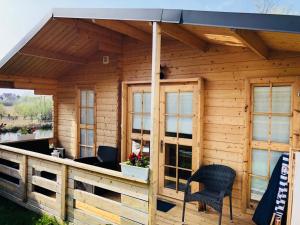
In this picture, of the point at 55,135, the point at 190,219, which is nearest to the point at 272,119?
the point at 190,219

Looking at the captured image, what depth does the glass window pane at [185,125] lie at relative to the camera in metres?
4.56

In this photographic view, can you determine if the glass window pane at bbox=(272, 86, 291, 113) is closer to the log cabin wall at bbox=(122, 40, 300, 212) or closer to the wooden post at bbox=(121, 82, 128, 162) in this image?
the log cabin wall at bbox=(122, 40, 300, 212)

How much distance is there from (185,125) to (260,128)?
1.17 m

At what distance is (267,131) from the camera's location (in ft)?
12.8

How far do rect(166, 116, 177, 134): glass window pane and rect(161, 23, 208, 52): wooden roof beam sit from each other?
1232 millimetres

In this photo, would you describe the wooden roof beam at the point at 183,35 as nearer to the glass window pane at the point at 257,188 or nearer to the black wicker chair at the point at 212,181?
the black wicker chair at the point at 212,181

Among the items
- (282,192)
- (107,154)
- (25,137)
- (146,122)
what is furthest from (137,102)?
(25,137)

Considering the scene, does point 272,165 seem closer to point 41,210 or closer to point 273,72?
point 273,72

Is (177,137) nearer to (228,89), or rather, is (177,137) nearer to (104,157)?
(228,89)

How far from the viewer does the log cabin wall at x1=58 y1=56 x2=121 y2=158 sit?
5711 millimetres

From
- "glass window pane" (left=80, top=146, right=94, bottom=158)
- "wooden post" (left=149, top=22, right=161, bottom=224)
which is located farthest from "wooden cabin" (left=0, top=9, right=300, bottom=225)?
"glass window pane" (left=80, top=146, right=94, bottom=158)

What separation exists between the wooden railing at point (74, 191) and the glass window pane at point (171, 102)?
172 cm

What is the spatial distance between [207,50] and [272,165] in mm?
1972

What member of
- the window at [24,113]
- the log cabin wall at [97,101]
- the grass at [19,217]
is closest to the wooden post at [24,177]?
the grass at [19,217]
